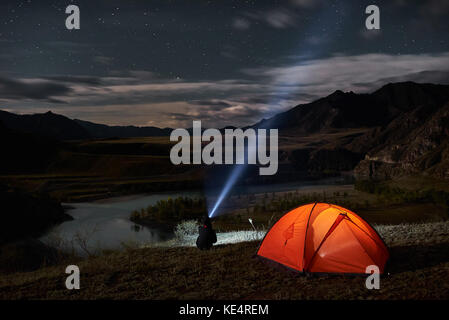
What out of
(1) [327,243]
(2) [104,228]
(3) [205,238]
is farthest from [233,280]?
(2) [104,228]

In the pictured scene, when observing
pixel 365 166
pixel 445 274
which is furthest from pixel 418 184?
pixel 445 274

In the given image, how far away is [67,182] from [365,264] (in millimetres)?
94503

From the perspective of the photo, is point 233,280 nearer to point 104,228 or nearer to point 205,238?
point 205,238

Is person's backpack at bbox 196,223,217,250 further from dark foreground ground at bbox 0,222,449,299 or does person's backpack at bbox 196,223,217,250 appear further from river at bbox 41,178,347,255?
river at bbox 41,178,347,255

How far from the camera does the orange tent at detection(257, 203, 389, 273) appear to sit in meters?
9.52

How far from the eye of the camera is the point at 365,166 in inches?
6161

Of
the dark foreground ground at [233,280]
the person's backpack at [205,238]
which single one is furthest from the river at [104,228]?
the dark foreground ground at [233,280]

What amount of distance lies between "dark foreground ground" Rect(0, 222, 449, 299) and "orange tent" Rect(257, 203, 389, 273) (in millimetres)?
364

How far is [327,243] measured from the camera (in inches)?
388

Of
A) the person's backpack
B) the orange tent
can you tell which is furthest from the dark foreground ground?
the person's backpack

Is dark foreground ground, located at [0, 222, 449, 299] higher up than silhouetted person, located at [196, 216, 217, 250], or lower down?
lower down

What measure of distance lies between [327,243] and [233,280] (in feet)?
9.93

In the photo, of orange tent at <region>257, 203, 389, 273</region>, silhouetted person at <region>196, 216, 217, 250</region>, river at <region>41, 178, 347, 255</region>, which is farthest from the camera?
river at <region>41, 178, 347, 255</region>

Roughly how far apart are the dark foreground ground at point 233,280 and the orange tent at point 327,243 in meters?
0.36
